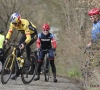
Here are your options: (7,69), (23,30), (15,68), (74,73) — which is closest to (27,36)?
(23,30)

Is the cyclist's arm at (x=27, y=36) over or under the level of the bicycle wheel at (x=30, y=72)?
over

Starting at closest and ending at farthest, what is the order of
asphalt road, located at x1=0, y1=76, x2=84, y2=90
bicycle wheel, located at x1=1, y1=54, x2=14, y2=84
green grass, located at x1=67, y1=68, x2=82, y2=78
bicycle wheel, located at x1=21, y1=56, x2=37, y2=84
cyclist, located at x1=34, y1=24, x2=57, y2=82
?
asphalt road, located at x1=0, y1=76, x2=84, y2=90
bicycle wheel, located at x1=1, y1=54, x2=14, y2=84
bicycle wheel, located at x1=21, y1=56, x2=37, y2=84
cyclist, located at x1=34, y1=24, x2=57, y2=82
green grass, located at x1=67, y1=68, x2=82, y2=78

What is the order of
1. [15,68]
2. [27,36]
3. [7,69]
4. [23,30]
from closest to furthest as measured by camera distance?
[7,69], [27,36], [15,68], [23,30]

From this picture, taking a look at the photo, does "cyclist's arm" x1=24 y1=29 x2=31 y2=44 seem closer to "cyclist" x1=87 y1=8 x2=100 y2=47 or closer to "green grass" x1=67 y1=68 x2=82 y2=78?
"cyclist" x1=87 y1=8 x2=100 y2=47

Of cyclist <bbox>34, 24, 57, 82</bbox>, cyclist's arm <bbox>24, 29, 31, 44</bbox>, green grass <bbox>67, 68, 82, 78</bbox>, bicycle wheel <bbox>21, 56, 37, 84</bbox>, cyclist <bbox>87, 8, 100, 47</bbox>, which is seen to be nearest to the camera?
cyclist <bbox>87, 8, 100, 47</bbox>

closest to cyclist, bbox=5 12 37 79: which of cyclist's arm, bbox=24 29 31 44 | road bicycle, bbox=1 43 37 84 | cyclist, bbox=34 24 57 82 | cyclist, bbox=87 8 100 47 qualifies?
cyclist's arm, bbox=24 29 31 44

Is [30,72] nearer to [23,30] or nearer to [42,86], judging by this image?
[42,86]

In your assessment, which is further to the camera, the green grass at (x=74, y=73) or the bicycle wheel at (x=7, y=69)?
the green grass at (x=74, y=73)

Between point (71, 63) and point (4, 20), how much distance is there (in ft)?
58.7

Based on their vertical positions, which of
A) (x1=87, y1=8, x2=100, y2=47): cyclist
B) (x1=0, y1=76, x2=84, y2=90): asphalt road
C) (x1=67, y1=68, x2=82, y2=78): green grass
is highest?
(x1=87, y1=8, x2=100, y2=47): cyclist

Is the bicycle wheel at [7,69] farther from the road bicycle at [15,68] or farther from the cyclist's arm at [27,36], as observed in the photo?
the cyclist's arm at [27,36]

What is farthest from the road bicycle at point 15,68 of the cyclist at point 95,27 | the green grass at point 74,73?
the cyclist at point 95,27

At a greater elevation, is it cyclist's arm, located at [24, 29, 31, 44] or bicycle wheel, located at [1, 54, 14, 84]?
cyclist's arm, located at [24, 29, 31, 44]

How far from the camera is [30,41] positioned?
1341 cm
